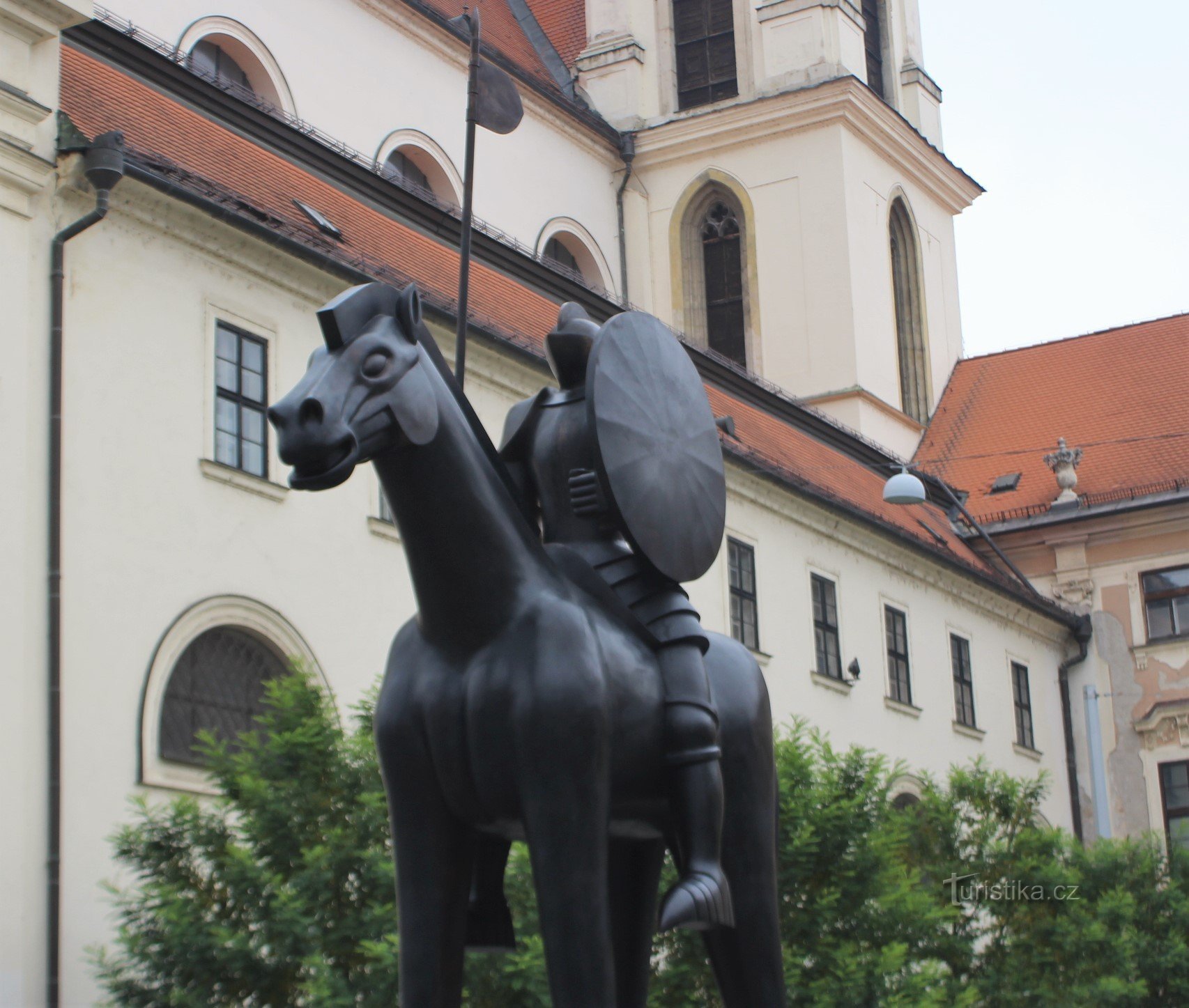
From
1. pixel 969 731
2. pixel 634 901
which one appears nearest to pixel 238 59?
pixel 969 731

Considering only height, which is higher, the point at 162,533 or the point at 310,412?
the point at 162,533

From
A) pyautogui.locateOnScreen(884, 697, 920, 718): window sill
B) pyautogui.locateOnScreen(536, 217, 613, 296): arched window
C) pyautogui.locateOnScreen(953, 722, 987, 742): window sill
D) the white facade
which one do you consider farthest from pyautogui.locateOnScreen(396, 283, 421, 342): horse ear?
pyautogui.locateOnScreen(536, 217, 613, 296): arched window

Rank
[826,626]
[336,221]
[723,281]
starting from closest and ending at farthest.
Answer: [336,221] < [826,626] < [723,281]

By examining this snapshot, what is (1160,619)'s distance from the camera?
3694cm

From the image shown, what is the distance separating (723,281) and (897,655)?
11770mm

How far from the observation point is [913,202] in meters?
42.9

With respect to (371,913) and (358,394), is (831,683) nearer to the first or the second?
(371,913)

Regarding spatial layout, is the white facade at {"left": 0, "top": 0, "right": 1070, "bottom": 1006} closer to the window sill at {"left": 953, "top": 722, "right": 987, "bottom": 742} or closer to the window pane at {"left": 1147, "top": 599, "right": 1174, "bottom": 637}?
the window sill at {"left": 953, "top": 722, "right": 987, "bottom": 742}

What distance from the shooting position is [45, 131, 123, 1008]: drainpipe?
1523cm

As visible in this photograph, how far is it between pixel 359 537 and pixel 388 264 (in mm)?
3894

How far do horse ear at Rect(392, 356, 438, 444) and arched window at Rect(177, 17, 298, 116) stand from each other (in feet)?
80.1

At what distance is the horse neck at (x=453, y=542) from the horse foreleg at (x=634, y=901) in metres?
0.86

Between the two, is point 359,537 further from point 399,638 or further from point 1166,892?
point 399,638

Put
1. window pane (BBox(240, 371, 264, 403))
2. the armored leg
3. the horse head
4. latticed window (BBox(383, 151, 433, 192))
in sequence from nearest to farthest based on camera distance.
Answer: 1. the horse head
2. the armored leg
3. window pane (BBox(240, 371, 264, 403))
4. latticed window (BBox(383, 151, 433, 192))
